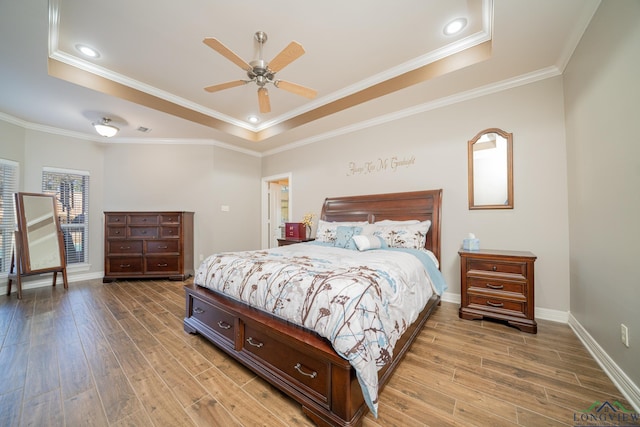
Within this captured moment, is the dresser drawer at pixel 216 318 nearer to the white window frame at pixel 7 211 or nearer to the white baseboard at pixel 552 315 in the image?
the white baseboard at pixel 552 315

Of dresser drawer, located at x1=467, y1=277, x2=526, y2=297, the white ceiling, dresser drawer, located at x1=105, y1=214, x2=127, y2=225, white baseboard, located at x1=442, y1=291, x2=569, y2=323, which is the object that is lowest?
white baseboard, located at x1=442, y1=291, x2=569, y2=323

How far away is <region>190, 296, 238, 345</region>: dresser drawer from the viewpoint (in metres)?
1.89

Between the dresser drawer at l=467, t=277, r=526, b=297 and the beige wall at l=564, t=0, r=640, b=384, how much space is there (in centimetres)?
47

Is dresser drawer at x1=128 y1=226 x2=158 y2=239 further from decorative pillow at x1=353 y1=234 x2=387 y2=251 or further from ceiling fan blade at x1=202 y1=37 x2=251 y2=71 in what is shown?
decorative pillow at x1=353 y1=234 x2=387 y2=251

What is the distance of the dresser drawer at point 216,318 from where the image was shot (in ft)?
6.19

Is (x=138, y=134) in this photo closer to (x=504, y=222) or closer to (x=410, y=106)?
(x=410, y=106)

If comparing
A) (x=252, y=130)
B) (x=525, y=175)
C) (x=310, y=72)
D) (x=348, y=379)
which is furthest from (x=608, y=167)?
(x=252, y=130)

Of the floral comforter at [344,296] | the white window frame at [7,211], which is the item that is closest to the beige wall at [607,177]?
the floral comforter at [344,296]

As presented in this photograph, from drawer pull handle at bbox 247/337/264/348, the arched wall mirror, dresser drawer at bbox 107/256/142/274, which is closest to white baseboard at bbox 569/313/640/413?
the arched wall mirror

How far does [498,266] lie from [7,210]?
710cm

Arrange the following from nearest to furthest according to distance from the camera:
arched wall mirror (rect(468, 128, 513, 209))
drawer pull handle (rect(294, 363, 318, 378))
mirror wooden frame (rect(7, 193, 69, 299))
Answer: drawer pull handle (rect(294, 363, 318, 378))
arched wall mirror (rect(468, 128, 513, 209))
mirror wooden frame (rect(7, 193, 69, 299))

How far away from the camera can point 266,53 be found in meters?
2.67

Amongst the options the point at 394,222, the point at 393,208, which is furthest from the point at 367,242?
the point at 393,208

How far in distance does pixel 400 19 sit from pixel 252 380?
3.35 m
